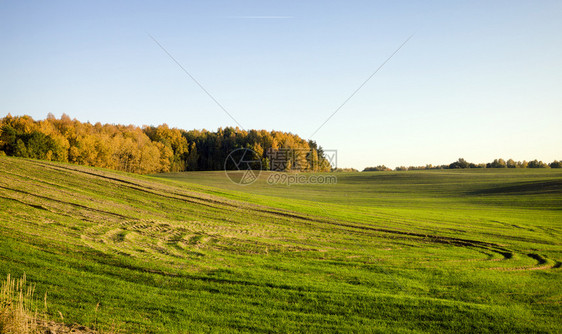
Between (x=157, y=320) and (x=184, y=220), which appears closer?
(x=157, y=320)

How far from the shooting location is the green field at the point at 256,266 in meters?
8.82

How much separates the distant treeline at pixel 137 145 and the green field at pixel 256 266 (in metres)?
35.9

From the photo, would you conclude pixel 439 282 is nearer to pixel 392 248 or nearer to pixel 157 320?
pixel 392 248

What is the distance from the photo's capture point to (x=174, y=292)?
9.97 metres

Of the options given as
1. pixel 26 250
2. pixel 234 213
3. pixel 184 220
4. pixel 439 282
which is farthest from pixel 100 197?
pixel 439 282

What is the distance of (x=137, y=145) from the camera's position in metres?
75.8

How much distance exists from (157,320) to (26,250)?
22.2 feet
